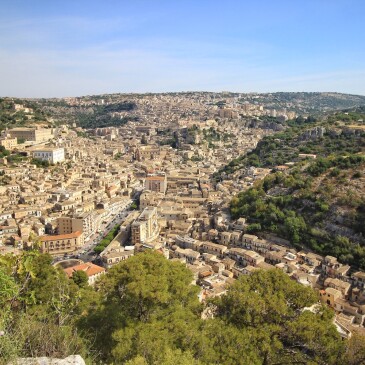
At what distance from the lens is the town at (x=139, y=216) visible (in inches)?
673

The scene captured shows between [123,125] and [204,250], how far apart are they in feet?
204

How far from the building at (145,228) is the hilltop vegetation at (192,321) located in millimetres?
12029

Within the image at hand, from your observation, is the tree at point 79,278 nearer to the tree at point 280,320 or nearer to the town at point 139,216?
the town at point 139,216

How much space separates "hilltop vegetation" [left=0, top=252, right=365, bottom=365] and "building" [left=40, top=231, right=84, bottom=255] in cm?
1312

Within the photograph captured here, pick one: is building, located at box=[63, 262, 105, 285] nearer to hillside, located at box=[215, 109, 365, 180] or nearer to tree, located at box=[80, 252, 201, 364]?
tree, located at box=[80, 252, 201, 364]

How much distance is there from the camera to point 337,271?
672 inches

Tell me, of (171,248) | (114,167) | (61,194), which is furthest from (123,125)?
(171,248)

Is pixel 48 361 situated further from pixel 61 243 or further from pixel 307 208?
pixel 307 208

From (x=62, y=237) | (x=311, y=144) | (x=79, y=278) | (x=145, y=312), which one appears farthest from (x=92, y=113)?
(x=145, y=312)

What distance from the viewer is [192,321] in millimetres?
8031

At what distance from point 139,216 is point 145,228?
1.74 m

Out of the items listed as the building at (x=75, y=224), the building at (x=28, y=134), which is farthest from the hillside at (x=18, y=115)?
→ the building at (x=75, y=224)

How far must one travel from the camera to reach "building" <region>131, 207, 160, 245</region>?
21.6 m

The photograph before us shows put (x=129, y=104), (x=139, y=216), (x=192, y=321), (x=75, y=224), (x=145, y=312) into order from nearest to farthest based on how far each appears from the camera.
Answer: (x=192, y=321)
(x=145, y=312)
(x=75, y=224)
(x=139, y=216)
(x=129, y=104)
